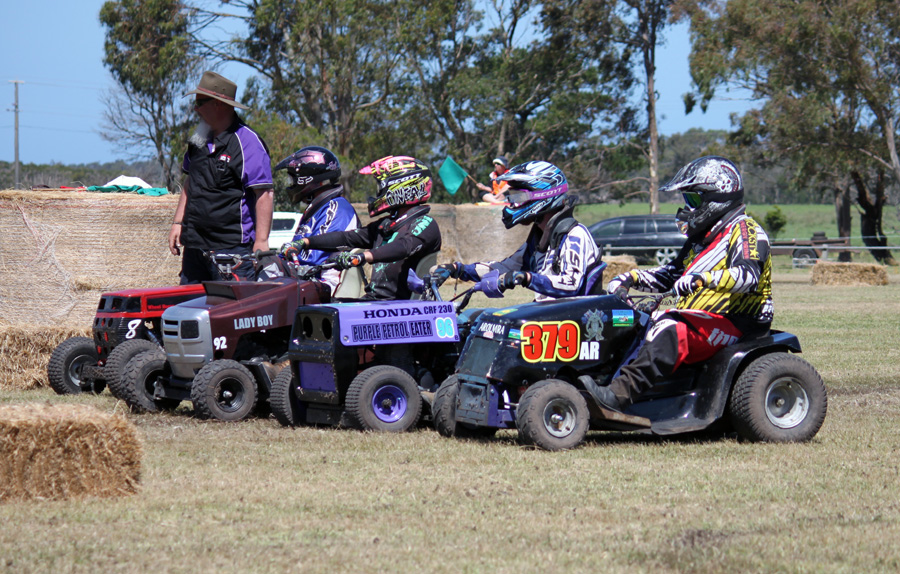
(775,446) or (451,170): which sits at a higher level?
(451,170)

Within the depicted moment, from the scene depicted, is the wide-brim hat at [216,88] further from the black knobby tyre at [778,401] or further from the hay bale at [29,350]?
the black knobby tyre at [778,401]

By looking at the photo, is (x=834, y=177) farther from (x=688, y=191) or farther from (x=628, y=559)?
(x=628, y=559)

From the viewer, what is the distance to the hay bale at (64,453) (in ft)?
16.6

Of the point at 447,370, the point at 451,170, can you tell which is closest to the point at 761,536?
the point at 447,370

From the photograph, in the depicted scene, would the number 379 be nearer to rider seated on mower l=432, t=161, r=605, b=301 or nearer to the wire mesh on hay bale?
rider seated on mower l=432, t=161, r=605, b=301

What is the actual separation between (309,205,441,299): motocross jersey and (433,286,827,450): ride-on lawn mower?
1.18 metres

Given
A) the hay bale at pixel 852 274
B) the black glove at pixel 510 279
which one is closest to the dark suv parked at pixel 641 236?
the hay bale at pixel 852 274

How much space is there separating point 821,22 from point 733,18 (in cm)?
426

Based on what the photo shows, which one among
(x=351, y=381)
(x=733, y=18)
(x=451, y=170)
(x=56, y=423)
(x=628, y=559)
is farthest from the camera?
(x=733, y=18)

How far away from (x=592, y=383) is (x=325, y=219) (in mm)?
2861

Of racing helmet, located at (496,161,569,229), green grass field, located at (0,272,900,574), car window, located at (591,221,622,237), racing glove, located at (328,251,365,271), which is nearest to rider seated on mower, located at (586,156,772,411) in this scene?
green grass field, located at (0,272,900,574)

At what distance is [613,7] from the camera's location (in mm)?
48156

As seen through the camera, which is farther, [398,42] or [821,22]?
[398,42]

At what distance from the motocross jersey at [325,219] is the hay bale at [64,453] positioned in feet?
11.4
